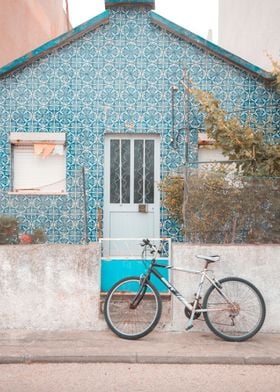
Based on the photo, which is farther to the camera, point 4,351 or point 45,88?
point 45,88

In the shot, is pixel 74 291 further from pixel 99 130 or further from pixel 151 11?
pixel 151 11

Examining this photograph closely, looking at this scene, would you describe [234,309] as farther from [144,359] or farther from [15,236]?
[15,236]

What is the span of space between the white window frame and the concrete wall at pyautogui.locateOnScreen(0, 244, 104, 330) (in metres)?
3.21

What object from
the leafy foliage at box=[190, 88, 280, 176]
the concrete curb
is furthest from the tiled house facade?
the concrete curb

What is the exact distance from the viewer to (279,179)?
7.98 meters

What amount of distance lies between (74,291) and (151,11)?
5704 mm

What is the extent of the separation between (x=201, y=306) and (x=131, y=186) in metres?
3.97

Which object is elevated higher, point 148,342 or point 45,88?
point 45,88

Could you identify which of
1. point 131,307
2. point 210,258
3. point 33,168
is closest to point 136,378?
point 131,307

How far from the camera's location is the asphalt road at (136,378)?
560cm

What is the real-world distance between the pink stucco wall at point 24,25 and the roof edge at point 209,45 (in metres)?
3.88

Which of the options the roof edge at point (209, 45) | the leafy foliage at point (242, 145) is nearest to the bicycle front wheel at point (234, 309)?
the leafy foliage at point (242, 145)

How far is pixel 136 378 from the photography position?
593 cm

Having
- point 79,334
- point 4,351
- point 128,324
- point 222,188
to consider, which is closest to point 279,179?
point 222,188
